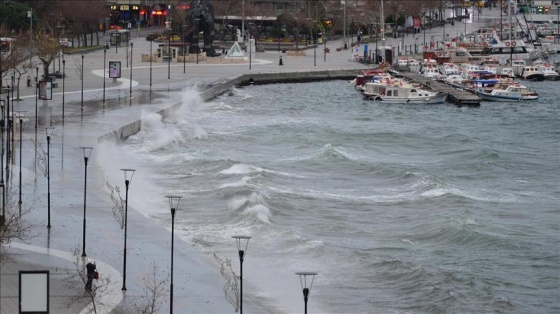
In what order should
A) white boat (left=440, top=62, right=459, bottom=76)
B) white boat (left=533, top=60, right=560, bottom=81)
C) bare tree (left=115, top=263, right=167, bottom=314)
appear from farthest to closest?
1. white boat (left=533, top=60, right=560, bottom=81)
2. white boat (left=440, top=62, right=459, bottom=76)
3. bare tree (left=115, top=263, right=167, bottom=314)

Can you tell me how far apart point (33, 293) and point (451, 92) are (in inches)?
3435

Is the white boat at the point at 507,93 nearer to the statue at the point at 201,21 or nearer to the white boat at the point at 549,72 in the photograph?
the white boat at the point at 549,72

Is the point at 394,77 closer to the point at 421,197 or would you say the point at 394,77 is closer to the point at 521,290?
the point at 421,197

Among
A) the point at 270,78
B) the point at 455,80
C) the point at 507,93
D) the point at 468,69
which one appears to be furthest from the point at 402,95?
the point at 468,69

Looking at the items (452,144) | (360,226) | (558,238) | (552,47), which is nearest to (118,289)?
(360,226)

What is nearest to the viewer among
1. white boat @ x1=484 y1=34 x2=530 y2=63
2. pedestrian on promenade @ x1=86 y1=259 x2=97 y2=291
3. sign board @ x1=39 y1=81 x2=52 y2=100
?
pedestrian on promenade @ x1=86 y1=259 x2=97 y2=291

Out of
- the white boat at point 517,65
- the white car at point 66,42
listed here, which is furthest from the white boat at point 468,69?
the white car at point 66,42

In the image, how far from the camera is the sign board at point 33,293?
29.8 meters

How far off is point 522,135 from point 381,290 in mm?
48833

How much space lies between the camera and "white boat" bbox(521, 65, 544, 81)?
440ft

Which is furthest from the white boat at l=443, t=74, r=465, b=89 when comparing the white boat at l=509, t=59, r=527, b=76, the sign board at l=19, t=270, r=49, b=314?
the sign board at l=19, t=270, r=49, b=314

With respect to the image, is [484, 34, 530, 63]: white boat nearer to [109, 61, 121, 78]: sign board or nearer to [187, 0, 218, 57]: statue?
[187, 0, 218, 57]: statue

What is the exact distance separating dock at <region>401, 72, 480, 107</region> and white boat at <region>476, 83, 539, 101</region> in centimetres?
143

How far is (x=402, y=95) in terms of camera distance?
111 meters
